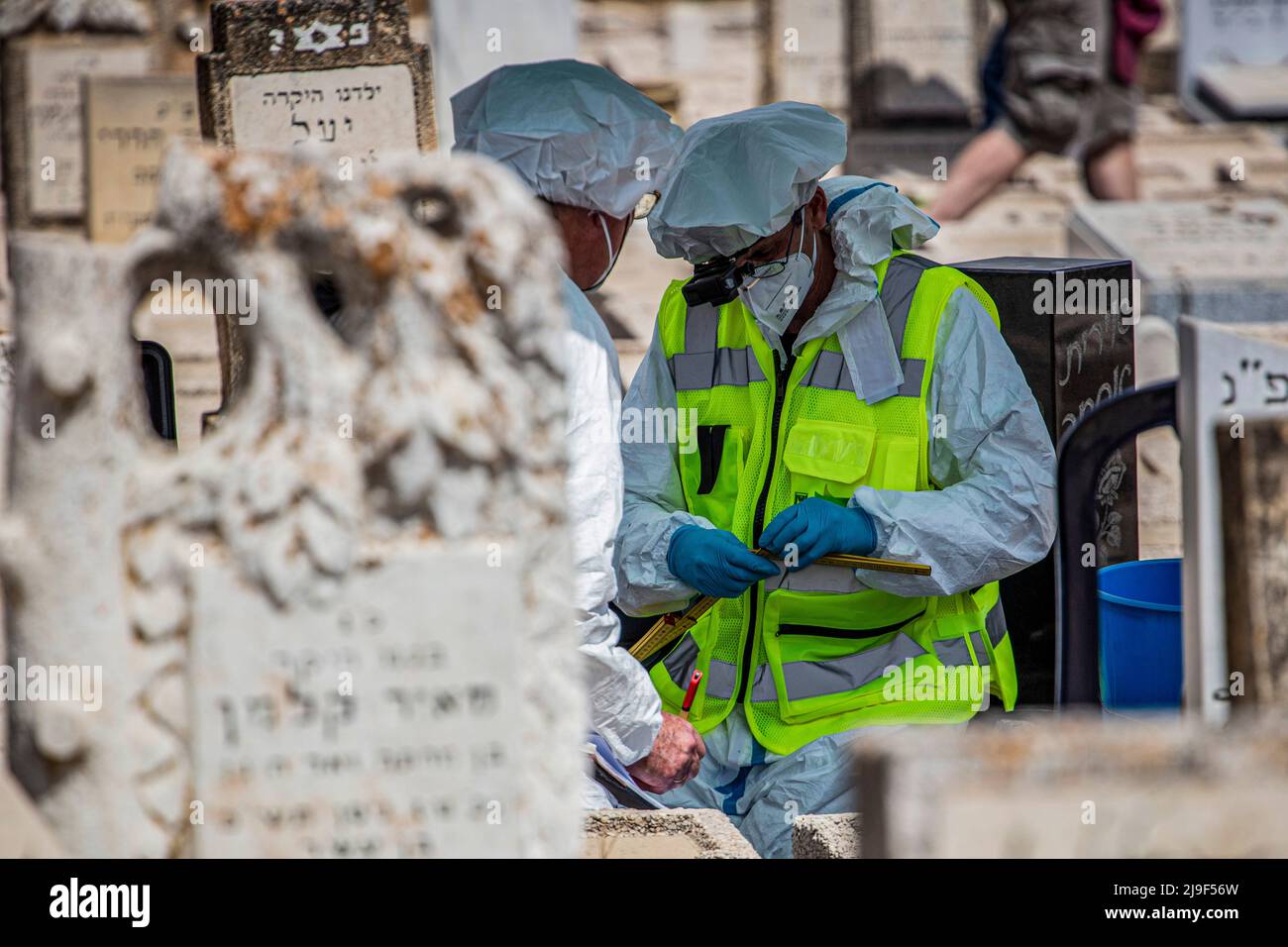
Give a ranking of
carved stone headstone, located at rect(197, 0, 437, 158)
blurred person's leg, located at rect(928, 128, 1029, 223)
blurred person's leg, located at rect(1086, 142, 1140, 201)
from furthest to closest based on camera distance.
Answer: blurred person's leg, located at rect(1086, 142, 1140, 201), blurred person's leg, located at rect(928, 128, 1029, 223), carved stone headstone, located at rect(197, 0, 437, 158)

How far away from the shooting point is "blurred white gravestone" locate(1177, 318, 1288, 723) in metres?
2.14

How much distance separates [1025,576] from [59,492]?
243 centimetres

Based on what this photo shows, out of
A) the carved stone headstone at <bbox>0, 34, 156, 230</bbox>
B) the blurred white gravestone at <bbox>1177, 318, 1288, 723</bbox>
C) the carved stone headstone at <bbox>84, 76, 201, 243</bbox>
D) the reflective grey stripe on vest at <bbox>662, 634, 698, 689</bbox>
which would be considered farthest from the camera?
the carved stone headstone at <bbox>0, 34, 156, 230</bbox>

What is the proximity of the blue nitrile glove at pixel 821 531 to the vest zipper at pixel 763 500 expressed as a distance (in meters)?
0.15

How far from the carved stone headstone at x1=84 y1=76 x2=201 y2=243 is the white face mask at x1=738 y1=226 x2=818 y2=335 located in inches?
193

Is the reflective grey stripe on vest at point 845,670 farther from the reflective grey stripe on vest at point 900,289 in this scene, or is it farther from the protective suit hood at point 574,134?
the protective suit hood at point 574,134

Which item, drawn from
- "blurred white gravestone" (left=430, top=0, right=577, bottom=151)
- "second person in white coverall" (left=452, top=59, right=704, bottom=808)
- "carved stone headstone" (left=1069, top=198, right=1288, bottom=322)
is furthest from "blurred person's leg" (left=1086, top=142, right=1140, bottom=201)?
"second person in white coverall" (left=452, top=59, right=704, bottom=808)

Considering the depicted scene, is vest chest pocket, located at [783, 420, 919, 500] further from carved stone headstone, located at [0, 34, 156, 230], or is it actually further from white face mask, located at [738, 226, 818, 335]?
carved stone headstone, located at [0, 34, 156, 230]

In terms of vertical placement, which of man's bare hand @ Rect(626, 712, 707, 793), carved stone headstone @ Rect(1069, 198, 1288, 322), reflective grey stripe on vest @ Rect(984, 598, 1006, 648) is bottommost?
man's bare hand @ Rect(626, 712, 707, 793)

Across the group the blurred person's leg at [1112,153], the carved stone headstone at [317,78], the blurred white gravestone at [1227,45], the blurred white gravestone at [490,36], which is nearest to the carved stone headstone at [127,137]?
the blurred white gravestone at [490,36]

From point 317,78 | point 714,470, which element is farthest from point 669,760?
point 317,78

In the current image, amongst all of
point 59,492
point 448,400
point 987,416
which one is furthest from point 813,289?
point 59,492

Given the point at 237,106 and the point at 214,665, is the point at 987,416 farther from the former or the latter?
the point at 237,106

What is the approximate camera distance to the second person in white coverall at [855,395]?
3.01 metres
